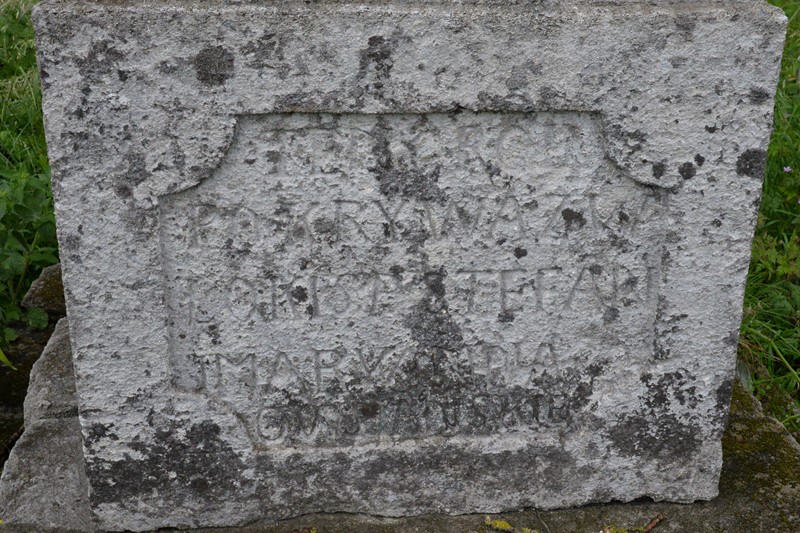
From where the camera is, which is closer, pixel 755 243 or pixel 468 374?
pixel 468 374

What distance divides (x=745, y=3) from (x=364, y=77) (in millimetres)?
762

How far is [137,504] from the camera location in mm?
2260

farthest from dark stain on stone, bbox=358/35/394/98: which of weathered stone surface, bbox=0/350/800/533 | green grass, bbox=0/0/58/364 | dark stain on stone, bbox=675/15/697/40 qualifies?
green grass, bbox=0/0/58/364

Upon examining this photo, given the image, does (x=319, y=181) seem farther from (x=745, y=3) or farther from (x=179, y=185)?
(x=745, y=3)

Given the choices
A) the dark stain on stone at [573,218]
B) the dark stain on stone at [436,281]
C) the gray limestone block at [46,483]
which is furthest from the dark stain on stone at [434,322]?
the gray limestone block at [46,483]

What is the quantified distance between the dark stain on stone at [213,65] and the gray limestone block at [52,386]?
3.64 ft

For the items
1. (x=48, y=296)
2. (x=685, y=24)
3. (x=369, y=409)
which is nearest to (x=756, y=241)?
(x=685, y=24)

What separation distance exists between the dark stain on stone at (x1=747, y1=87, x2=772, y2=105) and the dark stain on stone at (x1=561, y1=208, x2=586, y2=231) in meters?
0.41

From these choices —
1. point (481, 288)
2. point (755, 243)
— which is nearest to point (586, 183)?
point (481, 288)

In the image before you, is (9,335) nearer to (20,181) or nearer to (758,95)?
(20,181)

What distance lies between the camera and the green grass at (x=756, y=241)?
3141 millimetres

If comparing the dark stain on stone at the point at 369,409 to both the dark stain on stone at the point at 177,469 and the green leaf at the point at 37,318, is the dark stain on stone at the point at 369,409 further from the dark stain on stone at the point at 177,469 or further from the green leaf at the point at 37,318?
the green leaf at the point at 37,318

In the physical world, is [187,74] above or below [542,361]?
above

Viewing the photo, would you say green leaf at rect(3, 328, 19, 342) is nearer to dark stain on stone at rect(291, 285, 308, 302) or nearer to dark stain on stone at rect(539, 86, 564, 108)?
dark stain on stone at rect(291, 285, 308, 302)
